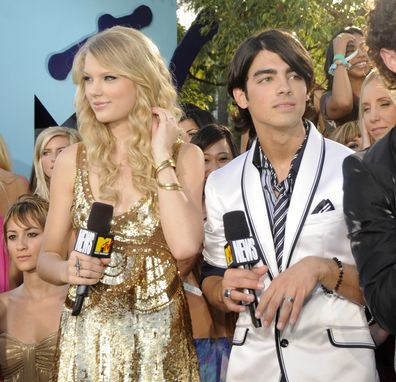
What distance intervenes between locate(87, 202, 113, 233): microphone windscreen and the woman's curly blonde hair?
39cm

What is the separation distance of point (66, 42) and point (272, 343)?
24.8ft

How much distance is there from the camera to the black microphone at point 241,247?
3.11 meters

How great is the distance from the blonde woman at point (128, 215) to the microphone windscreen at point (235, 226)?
0.51 m

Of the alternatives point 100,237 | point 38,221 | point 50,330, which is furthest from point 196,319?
point 100,237

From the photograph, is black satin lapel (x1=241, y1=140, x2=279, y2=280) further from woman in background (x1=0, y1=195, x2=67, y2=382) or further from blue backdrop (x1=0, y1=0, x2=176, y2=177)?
blue backdrop (x1=0, y1=0, x2=176, y2=177)

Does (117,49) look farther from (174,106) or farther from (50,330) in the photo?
(50,330)

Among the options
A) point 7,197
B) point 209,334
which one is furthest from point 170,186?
point 7,197

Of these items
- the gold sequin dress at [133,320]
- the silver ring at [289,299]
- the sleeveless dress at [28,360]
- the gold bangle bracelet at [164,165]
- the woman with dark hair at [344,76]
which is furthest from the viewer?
the woman with dark hair at [344,76]

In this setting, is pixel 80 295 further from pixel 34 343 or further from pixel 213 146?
pixel 213 146

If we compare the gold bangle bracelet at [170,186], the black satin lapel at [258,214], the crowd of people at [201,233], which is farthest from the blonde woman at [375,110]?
the gold bangle bracelet at [170,186]

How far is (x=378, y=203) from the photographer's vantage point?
238 centimetres

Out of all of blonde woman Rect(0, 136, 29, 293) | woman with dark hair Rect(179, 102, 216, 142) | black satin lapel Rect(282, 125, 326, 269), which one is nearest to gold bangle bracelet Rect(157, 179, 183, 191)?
black satin lapel Rect(282, 125, 326, 269)

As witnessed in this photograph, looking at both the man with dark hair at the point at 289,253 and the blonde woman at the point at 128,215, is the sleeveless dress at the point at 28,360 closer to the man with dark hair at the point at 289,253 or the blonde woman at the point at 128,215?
the blonde woman at the point at 128,215

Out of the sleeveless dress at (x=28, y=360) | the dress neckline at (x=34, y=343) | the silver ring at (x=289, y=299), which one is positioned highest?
the silver ring at (x=289, y=299)
